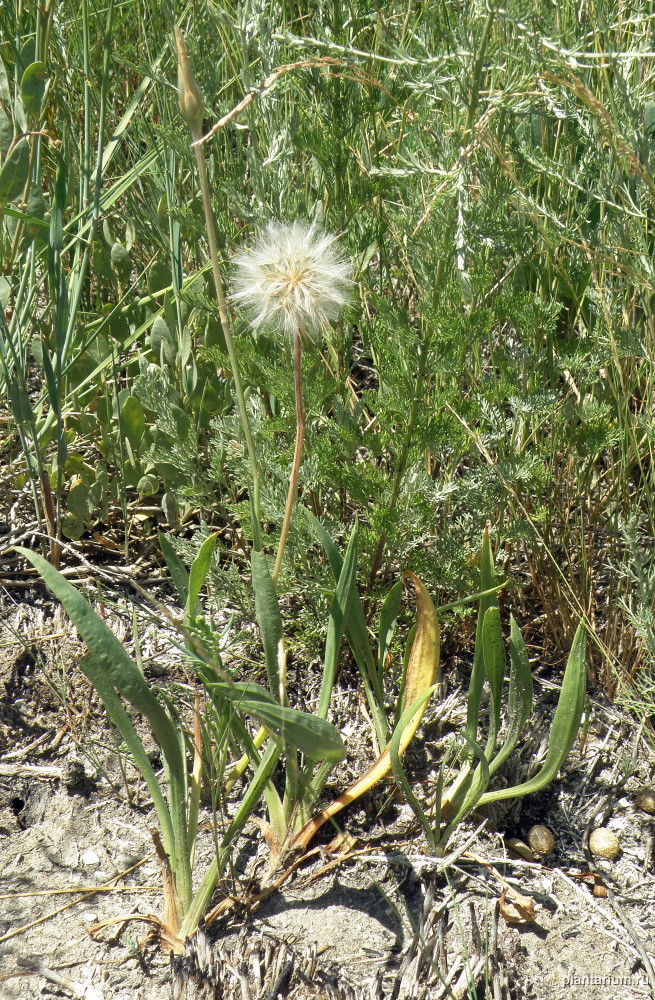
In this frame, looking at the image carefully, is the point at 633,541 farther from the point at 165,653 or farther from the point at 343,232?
the point at 165,653

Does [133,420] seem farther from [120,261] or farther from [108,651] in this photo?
[108,651]

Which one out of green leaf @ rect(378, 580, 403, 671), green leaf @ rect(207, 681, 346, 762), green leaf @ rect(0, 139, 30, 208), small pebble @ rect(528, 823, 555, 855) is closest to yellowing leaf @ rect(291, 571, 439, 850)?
green leaf @ rect(378, 580, 403, 671)

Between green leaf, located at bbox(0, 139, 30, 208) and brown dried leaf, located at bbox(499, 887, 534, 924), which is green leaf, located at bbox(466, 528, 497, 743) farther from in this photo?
green leaf, located at bbox(0, 139, 30, 208)

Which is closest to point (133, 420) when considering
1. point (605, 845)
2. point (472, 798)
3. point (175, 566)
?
point (175, 566)

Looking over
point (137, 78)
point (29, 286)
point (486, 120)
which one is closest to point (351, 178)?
point (486, 120)

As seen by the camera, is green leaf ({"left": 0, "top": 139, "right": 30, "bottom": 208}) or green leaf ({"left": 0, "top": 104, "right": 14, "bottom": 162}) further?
green leaf ({"left": 0, "top": 104, "right": 14, "bottom": 162})

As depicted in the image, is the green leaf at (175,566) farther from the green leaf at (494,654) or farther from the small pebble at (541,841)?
the small pebble at (541,841)

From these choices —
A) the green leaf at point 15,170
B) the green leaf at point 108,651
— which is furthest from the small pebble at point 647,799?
the green leaf at point 15,170
